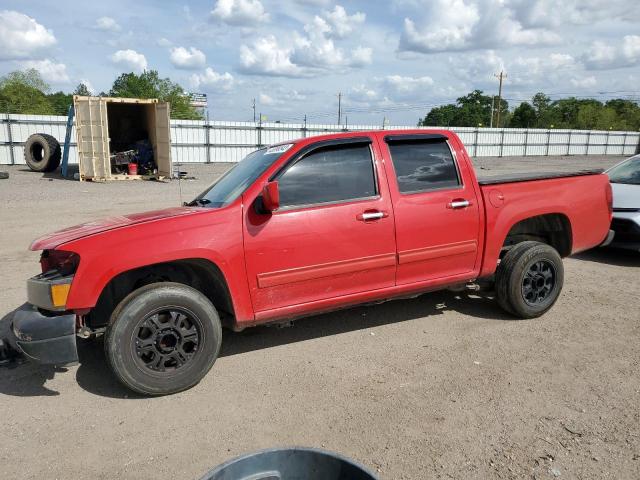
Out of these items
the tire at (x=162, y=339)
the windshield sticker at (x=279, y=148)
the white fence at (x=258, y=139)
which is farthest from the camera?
the white fence at (x=258, y=139)

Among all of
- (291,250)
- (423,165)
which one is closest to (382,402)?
(291,250)

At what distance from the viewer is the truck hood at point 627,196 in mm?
7301

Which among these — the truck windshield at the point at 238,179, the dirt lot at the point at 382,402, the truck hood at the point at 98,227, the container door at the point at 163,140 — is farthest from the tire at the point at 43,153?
the truck hood at the point at 98,227

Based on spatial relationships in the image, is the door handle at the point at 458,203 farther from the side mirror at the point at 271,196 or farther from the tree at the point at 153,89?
the tree at the point at 153,89

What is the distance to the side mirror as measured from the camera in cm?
373

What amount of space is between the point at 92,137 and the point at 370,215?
1588cm

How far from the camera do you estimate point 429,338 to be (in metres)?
4.70

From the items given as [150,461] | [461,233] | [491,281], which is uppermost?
[461,233]

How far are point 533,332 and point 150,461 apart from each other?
3515 millimetres

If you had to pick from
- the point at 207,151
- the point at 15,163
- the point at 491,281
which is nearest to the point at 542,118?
the point at 207,151

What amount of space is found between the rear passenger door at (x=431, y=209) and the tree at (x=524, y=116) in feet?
276

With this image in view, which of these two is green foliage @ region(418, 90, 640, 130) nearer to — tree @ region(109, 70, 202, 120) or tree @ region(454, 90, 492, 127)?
tree @ region(454, 90, 492, 127)

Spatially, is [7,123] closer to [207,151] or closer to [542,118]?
Answer: [207,151]

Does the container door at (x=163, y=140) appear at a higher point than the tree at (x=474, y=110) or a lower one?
lower
